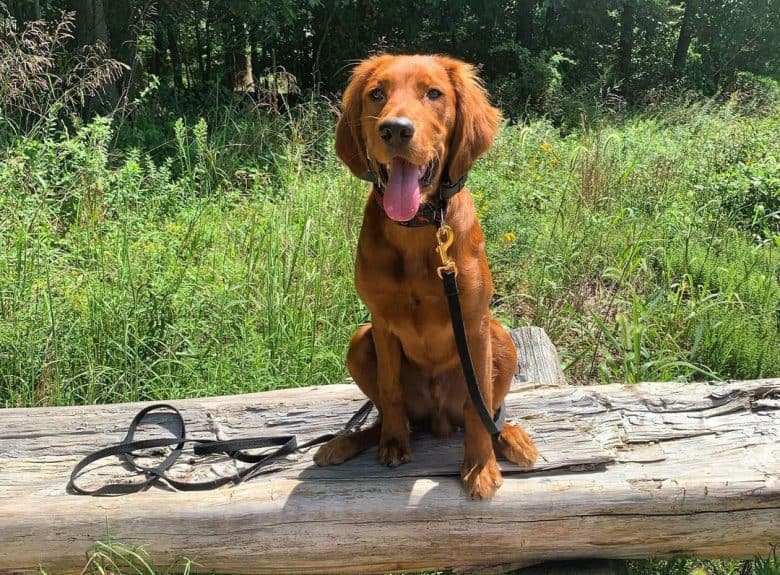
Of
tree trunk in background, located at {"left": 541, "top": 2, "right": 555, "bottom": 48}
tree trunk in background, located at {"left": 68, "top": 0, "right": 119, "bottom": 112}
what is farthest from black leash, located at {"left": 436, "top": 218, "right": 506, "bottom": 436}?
tree trunk in background, located at {"left": 541, "top": 2, "right": 555, "bottom": 48}

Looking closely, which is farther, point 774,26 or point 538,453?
point 774,26

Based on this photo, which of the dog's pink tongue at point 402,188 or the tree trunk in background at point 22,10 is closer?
the dog's pink tongue at point 402,188

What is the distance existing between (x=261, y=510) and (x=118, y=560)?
1.44ft

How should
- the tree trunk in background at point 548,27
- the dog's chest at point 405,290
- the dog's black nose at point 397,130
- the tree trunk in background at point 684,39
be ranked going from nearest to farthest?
1. the dog's black nose at point 397,130
2. the dog's chest at point 405,290
3. the tree trunk in background at point 548,27
4. the tree trunk in background at point 684,39

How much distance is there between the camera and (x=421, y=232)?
188cm

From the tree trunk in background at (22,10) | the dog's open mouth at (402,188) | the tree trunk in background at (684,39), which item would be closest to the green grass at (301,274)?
the dog's open mouth at (402,188)

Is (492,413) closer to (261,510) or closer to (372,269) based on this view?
(372,269)

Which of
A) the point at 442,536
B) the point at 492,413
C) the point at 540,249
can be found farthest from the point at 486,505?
the point at 540,249

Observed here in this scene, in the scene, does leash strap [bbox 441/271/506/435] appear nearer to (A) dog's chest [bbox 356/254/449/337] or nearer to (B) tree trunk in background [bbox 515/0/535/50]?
(A) dog's chest [bbox 356/254/449/337]

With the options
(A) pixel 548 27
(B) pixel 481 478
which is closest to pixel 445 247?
(B) pixel 481 478

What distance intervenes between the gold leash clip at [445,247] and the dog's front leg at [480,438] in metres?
0.21

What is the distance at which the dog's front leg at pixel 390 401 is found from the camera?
2.05 m

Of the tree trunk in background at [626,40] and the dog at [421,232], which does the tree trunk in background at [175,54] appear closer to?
the dog at [421,232]

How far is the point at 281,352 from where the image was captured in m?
3.17
